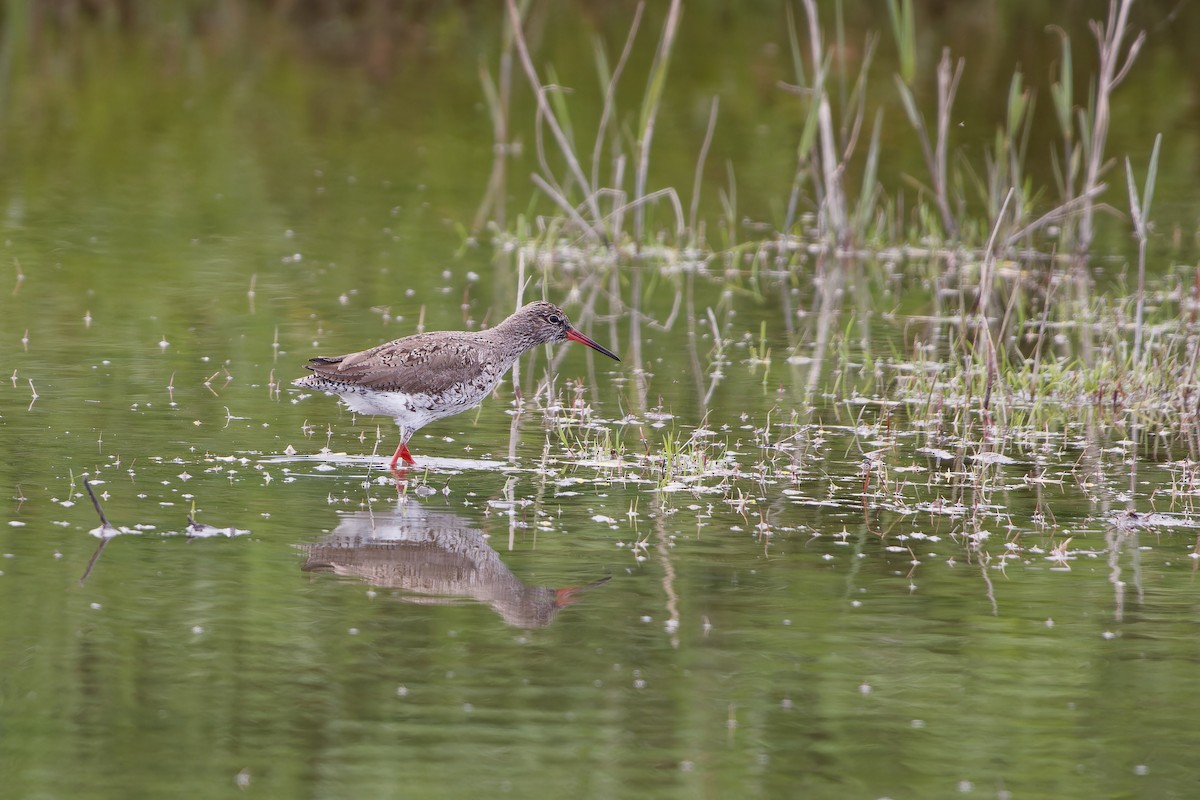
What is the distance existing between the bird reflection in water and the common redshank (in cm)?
A: 122

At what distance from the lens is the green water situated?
23.9ft

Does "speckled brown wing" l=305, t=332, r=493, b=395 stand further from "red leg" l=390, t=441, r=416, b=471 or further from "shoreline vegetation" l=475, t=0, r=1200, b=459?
"shoreline vegetation" l=475, t=0, r=1200, b=459

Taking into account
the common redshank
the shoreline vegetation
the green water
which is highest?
the shoreline vegetation

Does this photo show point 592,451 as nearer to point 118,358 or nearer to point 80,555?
point 80,555

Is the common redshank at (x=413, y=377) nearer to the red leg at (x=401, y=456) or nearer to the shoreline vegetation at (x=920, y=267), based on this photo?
the red leg at (x=401, y=456)

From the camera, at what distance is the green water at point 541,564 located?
7.27 metres

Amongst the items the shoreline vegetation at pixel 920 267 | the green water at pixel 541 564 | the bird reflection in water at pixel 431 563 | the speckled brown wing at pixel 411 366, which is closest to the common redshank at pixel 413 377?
the speckled brown wing at pixel 411 366

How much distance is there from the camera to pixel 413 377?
1144 centimetres

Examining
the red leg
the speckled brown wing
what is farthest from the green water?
the speckled brown wing

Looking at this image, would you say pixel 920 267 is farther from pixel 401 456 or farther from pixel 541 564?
pixel 541 564

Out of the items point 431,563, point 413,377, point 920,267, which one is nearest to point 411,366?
point 413,377

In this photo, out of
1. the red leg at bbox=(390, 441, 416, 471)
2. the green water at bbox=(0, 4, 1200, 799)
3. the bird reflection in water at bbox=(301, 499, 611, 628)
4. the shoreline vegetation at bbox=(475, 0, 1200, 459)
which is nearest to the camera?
the green water at bbox=(0, 4, 1200, 799)

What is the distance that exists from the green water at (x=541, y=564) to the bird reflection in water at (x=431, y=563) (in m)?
0.03

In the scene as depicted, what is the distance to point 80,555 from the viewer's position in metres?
9.35
